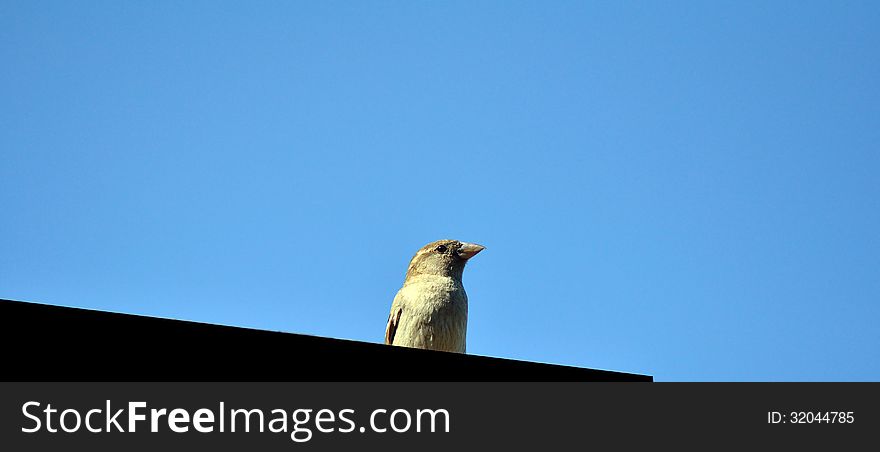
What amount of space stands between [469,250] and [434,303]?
0.72 m

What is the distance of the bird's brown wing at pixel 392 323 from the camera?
7383 mm

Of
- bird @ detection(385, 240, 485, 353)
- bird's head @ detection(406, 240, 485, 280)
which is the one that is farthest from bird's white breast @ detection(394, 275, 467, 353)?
bird's head @ detection(406, 240, 485, 280)

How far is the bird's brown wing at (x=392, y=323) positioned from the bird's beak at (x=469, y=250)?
689mm

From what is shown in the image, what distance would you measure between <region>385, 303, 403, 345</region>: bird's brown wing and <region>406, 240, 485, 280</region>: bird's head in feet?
1.41

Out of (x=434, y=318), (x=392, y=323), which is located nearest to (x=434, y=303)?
(x=434, y=318)

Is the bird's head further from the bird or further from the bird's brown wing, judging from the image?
the bird's brown wing

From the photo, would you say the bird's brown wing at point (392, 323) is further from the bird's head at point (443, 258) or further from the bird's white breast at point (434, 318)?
the bird's head at point (443, 258)

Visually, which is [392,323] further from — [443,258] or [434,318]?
[443,258]

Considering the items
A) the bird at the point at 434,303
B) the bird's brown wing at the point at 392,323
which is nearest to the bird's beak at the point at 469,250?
the bird at the point at 434,303

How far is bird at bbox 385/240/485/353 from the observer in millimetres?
7148
